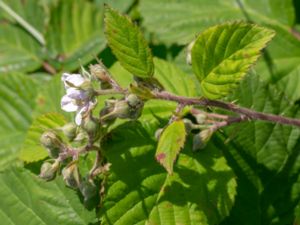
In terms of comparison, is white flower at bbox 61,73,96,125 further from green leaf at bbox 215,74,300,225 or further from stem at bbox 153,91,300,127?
green leaf at bbox 215,74,300,225

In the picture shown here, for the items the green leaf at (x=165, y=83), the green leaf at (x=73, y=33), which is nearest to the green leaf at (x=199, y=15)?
the green leaf at (x=73, y=33)

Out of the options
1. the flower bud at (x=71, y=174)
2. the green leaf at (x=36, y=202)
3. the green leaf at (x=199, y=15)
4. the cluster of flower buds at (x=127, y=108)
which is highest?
the cluster of flower buds at (x=127, y=108)

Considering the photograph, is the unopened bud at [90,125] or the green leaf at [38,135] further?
the green leaf at [38,135]

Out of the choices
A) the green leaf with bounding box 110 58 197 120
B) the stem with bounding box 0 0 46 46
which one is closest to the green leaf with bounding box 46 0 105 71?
the stem with bounding box 0 0 46 46

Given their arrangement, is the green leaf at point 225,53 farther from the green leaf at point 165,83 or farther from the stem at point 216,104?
the green leaf at point 165,83

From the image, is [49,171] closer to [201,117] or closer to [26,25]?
[201,117]

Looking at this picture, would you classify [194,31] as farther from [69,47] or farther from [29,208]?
[29,208]

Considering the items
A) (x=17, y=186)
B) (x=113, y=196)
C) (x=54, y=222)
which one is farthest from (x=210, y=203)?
(x=17, y=186)
